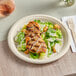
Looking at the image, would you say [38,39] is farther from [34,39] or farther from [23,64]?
[23,64]

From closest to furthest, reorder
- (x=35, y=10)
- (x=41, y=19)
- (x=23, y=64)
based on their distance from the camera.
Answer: (x=23, y=64) → (x=41, y=19) → (x=35, y=10)

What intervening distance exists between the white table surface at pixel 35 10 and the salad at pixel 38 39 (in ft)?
0.53

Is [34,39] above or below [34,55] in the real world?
above

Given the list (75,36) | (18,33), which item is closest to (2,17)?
(18,33)

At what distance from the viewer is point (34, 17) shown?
1391 millimetres

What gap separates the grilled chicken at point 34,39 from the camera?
46.4 inches

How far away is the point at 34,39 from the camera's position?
121 centimetres

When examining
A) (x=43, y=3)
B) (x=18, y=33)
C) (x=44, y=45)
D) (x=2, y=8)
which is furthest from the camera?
(x=43, y=3)

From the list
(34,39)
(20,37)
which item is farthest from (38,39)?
(20,37)

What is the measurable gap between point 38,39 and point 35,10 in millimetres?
386

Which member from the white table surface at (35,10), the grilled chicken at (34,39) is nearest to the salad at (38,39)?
the grilled chicken at (34,39)

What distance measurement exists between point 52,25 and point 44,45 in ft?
0.77

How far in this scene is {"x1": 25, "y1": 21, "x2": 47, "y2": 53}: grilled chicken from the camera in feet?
3.86

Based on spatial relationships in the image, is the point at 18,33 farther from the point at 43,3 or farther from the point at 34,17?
the point at 43,3
